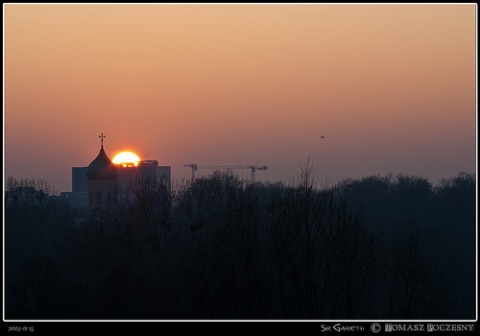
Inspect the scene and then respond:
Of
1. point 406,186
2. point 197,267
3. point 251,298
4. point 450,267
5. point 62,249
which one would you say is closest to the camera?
point 251,298

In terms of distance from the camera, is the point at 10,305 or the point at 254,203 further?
the point at 10,305

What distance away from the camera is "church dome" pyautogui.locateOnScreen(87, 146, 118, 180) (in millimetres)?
98250

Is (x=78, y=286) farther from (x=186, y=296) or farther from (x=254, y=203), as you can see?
(x=254, y=203)

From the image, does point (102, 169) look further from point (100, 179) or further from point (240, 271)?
point (240, 271)

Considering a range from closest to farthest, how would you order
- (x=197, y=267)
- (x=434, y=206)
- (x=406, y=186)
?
(x=197, y=267) → (x=434, y=206) → (x=406, y=186)

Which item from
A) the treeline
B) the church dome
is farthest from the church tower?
the treeline

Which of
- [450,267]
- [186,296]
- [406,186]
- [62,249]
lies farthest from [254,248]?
[406,186]

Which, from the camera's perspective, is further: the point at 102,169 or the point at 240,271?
the point at 102,169

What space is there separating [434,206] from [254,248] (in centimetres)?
5443

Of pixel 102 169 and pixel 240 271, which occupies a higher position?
pixel 102 169

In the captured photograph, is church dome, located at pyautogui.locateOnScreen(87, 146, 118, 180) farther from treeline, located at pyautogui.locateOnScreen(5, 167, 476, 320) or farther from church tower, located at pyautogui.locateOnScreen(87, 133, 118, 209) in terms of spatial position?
treeline, located at pyautogui.locateOnScreen(5, 167, 476, 320)

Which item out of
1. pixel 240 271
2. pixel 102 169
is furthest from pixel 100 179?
pixel 240 271

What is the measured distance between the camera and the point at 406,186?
9181cm

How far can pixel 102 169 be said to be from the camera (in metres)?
98.9
